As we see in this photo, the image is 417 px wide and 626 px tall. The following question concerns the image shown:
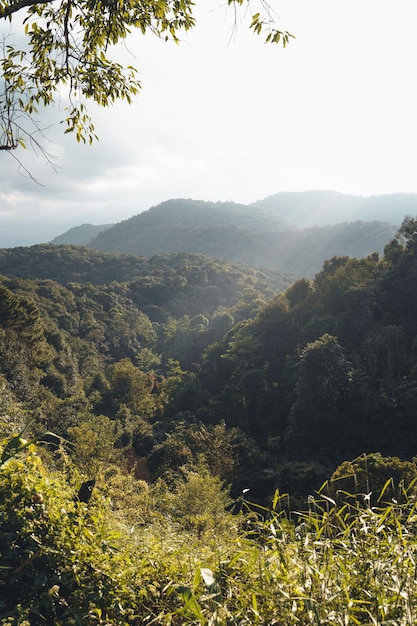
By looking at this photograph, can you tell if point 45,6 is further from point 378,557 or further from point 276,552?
point 378,557

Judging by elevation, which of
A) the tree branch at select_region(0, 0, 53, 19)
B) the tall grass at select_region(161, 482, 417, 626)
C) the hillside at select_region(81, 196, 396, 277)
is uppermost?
the hillside at select_region(81, 196, 396, 277)

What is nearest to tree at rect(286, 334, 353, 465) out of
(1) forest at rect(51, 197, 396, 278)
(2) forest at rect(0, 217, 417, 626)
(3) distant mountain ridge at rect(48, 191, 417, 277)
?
(2) forest at rect(0, 217, 417, 626)

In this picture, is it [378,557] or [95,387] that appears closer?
[378,557]

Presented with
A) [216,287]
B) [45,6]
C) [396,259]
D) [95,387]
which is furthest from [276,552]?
[216,287]

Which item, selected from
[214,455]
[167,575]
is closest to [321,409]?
[214,455]

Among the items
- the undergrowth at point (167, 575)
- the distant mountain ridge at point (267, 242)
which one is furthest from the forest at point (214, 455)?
the distant mountain ridge at point (267, 242)

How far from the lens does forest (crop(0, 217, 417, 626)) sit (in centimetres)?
176

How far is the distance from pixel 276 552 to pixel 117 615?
32.3 inches

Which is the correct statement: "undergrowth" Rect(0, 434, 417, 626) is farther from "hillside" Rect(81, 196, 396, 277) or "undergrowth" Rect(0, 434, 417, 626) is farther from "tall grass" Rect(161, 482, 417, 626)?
"hillside" Rect(81, 196, 396, 277)

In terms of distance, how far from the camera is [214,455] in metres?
18.3

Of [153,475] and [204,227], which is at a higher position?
[204,227]

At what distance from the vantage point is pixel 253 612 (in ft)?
5.33

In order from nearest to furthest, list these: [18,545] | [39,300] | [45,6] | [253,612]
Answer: [253,612]
[18,545]
[45,6]
[39,300]

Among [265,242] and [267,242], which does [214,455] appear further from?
[265,242]
